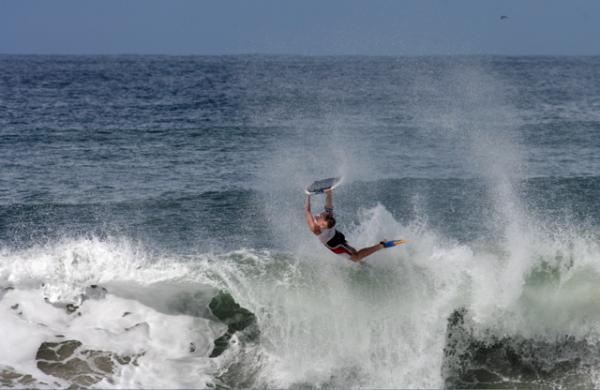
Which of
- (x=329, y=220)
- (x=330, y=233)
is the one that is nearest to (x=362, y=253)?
(x=330, y=233)

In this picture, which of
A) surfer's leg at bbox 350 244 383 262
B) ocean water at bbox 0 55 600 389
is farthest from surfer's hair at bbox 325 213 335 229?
ocean water at bbox 0 55 600 389

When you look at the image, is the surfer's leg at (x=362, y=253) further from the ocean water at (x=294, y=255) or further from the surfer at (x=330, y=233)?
the ocean water at (x=294, y=255)

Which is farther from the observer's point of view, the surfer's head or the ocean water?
the surfer's head

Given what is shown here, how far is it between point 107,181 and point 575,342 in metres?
16.5

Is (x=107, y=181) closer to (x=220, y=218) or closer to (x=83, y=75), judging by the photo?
(x=220, y=218)

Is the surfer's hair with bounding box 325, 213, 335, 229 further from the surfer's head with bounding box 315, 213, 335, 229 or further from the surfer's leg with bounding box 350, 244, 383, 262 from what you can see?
the surfer's leg with bounding box 350, 244, 383, 262

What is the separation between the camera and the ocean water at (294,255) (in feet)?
43.7

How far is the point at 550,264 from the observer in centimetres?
1568

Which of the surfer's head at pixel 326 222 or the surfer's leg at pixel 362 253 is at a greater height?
the surfer's head at pixel 326 222

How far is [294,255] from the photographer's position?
1742 centimetres

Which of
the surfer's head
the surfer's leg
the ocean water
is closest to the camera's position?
the ocean water

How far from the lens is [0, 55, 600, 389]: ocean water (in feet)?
43.7

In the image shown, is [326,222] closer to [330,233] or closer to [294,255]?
[330,233]

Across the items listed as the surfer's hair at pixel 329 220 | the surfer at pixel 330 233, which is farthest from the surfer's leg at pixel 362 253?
the surfer's hair at pixel 329 220
